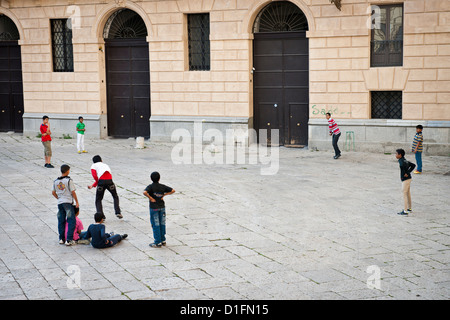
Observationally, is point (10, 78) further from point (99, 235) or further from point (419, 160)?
point (99, 235)

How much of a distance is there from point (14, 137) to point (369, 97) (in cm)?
1474

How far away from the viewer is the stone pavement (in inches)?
363

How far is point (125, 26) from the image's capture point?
82.4 feet

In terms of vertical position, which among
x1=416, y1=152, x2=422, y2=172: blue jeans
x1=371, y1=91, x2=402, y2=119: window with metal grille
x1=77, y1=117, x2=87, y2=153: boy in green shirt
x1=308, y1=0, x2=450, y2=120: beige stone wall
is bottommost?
x1=416, y1=152, x2=422, y2=172: blue jeans

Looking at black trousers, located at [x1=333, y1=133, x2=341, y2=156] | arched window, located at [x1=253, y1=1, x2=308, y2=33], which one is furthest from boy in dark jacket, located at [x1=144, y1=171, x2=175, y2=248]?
arched window, located at [x1=253, y1=1, x2=308, y2=33]

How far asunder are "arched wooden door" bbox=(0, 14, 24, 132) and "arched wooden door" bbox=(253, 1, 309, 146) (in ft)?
35.2

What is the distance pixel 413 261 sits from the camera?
33.9ft

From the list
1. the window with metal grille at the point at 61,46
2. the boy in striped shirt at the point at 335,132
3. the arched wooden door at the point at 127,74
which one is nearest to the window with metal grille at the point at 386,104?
the boy in striped shirt at the point at 335,132

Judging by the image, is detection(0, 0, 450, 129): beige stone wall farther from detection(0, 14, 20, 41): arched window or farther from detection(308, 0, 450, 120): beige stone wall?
detection(0, 14, 20, 41): arched window
